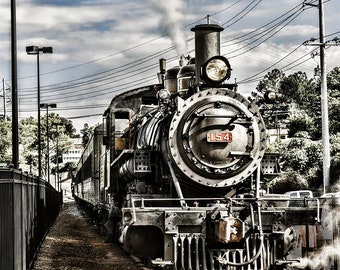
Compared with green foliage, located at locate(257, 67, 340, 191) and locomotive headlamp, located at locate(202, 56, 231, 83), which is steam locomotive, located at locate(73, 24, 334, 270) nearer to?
locomotive headlamp, located at locate(202, 56, 231, 83)

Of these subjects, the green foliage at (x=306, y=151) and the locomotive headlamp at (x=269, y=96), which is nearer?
the locomotive headlamp at (x=269, y=96)

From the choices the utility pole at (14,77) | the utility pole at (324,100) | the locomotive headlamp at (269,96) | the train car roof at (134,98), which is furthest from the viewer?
the utility pole at (324,100)

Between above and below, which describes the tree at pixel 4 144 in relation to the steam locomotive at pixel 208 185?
above

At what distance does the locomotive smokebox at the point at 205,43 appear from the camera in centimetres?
1141

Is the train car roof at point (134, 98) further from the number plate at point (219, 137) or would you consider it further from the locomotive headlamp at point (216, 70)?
the number plate at point (219, 137)

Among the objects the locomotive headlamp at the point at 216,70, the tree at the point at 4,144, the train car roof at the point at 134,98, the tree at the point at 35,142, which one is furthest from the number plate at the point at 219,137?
the tree at the point at 35,142

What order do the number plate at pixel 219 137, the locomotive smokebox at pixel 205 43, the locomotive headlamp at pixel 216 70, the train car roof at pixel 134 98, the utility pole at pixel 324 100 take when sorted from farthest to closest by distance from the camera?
1. the utility pole at pixel 324 100
2. the train car roof at pixel 134 98
3. the locomotive smokebox at pixel 205 43
4. the locomotive headlamp at pixel 216 70
5. the number plate at pixel 219 137

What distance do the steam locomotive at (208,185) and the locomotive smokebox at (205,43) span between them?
2cm

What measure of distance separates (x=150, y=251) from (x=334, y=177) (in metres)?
20.9

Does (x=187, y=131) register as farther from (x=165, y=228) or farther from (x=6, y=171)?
(x=6, y=171)

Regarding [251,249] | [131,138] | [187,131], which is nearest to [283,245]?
[251,249]

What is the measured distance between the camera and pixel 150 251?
10.4 meters

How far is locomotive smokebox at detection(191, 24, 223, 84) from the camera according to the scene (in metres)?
11.4

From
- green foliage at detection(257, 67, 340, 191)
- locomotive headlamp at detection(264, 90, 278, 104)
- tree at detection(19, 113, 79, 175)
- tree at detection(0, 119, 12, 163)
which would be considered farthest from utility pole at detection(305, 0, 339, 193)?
tree at detection(19, 113, 79, 175)
